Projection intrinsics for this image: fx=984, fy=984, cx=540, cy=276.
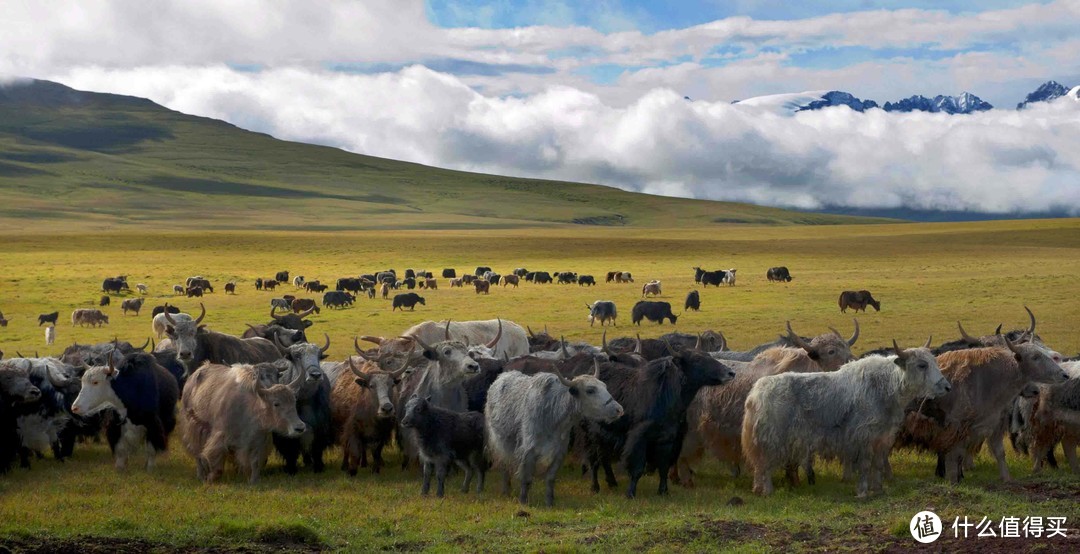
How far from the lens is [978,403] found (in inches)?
395

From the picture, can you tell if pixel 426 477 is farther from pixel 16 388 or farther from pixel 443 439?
pixel 16 388

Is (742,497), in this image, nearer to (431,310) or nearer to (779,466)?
(779,466)

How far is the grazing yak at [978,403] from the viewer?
9.98 metres

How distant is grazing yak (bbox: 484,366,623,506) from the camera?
9.41 m

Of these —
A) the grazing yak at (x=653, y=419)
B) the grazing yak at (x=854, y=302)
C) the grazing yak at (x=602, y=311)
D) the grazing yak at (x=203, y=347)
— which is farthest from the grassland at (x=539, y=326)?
the grazing yak at (x=203, y=347)

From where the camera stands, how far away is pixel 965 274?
49719mm

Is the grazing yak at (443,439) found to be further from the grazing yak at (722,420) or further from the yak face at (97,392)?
the yak face at (97,392)

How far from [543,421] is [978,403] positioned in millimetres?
4468

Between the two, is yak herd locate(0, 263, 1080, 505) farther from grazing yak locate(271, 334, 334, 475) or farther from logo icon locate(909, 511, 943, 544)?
logo icon locate(909, 511, 943, 544)

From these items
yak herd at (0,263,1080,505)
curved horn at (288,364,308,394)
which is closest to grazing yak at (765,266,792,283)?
yak herd at (0,263,1080,505)

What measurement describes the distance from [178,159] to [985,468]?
666 ft

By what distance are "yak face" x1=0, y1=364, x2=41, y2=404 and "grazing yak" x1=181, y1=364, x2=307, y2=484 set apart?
1716 millimetres

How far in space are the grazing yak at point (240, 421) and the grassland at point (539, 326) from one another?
0.30 metres

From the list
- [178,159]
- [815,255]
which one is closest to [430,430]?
[815,255]
